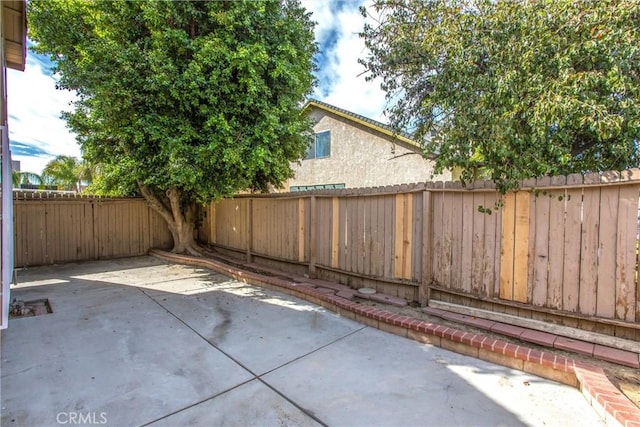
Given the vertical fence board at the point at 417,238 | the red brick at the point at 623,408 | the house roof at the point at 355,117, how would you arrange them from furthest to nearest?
the house roof at the point at 355,117
the vertical fence board at the point at 417,238
the red brick at the point at 623,408

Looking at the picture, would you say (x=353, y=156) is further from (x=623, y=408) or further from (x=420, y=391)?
(x=623, y=408)

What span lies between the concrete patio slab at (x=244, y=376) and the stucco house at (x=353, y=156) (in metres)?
7.08

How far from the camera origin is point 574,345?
3014mm

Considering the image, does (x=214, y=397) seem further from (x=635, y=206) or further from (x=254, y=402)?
(x=635, y=206)

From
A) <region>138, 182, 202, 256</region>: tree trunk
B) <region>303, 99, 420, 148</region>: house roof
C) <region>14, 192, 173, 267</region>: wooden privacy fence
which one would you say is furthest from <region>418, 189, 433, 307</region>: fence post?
<region>14, 192, 173, 267</region>: wooden privacy fence

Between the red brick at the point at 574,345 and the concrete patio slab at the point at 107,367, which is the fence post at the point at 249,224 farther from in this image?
the red brick at the point at 574,345

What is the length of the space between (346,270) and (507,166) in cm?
301

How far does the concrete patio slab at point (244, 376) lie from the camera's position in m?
Answer: 2.25

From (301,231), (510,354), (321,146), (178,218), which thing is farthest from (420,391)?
(321,146)

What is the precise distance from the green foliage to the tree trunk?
5.82 feet

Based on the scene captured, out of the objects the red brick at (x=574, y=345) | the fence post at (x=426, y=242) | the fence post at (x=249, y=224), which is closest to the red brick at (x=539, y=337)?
the red brick at (x=574, y=345)

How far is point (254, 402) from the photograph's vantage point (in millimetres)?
2402

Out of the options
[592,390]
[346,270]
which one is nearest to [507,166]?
[592,390]

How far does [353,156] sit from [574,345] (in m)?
9.62
